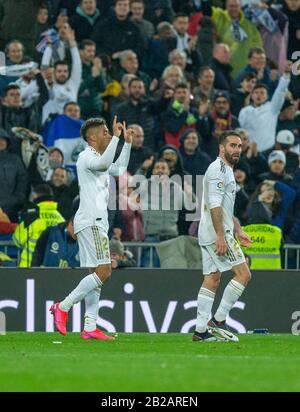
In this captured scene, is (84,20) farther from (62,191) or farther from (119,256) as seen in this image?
(119,256)

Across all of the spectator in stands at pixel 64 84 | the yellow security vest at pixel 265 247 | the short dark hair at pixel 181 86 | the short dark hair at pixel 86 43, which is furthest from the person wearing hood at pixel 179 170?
the short dark hair at pixel 86 43

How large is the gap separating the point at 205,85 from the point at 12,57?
327 cm

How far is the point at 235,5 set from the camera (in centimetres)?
2491

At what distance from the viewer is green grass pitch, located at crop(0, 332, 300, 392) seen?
1051 cm

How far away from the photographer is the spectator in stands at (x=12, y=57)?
2212 cm

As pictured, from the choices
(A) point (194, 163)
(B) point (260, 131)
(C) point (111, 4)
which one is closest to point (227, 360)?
(A) point (194, 163)

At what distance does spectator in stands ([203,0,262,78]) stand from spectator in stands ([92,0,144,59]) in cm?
172

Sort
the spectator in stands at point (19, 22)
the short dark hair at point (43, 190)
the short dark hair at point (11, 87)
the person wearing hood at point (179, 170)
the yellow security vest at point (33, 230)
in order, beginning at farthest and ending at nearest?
1. the spectator in stands at point (19, 22)
2. the short dark hair at point (11, 87)
3. the person wearing hood at point (179, 170)
4. the short dark hair at point (43, 190)
5. the yellow security vest at point (33, 230)

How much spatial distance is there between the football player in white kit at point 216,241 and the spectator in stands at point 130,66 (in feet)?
26.8

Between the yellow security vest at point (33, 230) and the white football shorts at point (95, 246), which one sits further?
the yellow security vest at point (33, 230)

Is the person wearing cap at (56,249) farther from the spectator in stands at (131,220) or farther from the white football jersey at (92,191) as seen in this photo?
the white football jersey at (92,191)

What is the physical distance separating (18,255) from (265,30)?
7796 mm

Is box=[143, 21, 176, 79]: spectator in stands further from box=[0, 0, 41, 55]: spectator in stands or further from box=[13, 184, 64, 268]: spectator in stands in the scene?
box=[13, 184, 64, 268]: spectator in stands

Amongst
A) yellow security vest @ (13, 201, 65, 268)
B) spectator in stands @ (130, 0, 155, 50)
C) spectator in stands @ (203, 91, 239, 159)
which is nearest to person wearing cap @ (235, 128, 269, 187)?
spectator in stands @ (203, 91, 239, 159)
